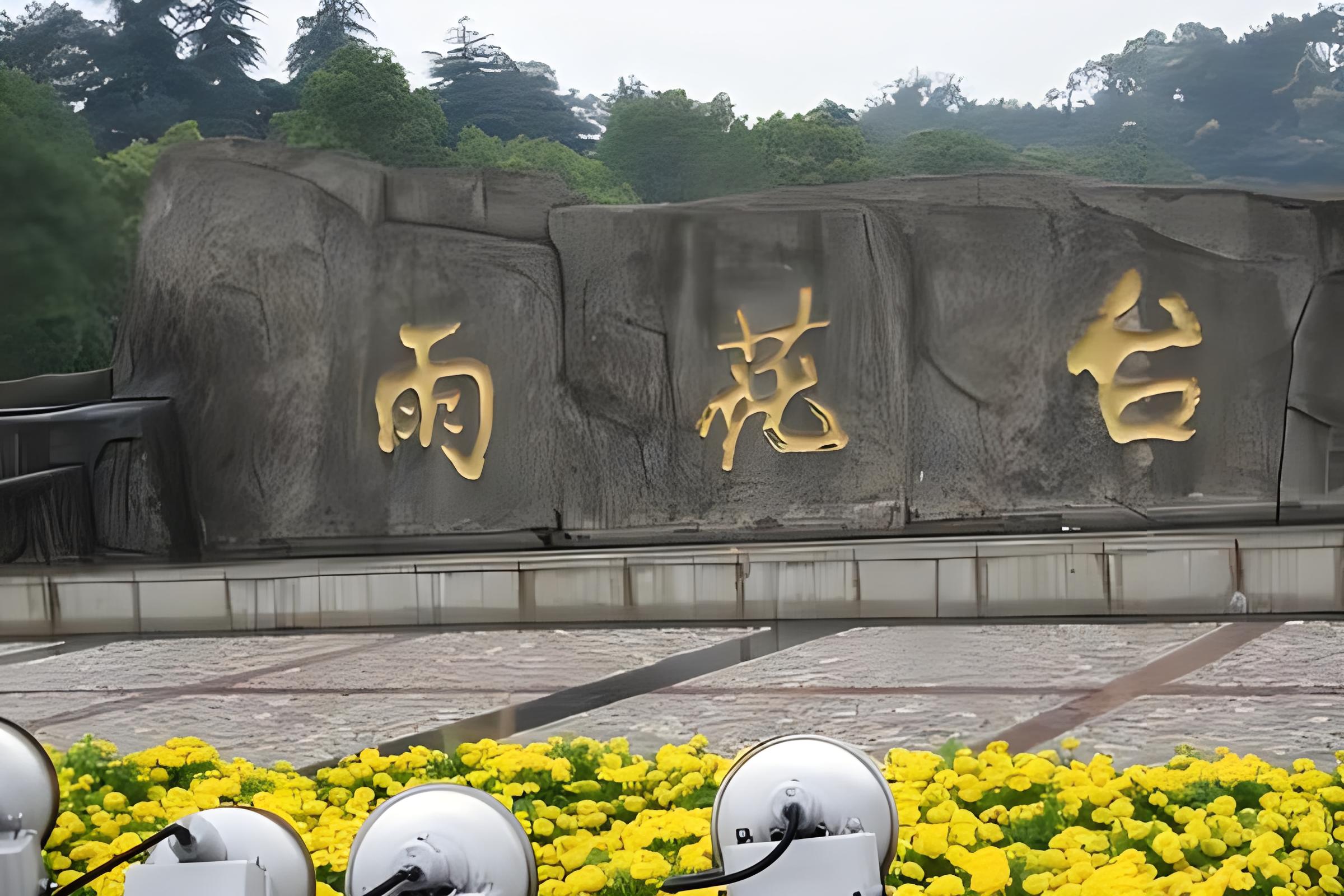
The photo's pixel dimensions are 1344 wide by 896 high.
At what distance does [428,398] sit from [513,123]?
1262mm

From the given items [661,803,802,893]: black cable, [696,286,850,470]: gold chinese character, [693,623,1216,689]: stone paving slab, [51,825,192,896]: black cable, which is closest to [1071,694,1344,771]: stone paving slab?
[693,623,1216,689]: stone paving slab

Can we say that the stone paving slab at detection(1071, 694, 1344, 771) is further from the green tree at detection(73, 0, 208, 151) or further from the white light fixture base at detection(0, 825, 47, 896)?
the green tree at detection(73, 0, 208, 151)

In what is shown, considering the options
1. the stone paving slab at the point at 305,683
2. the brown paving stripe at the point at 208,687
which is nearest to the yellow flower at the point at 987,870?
the stone paving slab at the point at 305,683

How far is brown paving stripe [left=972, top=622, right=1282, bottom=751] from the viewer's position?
3.24 m

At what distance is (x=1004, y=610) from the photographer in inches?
208

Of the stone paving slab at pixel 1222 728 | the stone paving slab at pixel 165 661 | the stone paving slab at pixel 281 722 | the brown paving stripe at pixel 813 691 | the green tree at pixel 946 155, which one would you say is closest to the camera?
the stone paving slab at pixel 1222 728

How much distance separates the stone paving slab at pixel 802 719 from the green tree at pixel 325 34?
2854 millimetres

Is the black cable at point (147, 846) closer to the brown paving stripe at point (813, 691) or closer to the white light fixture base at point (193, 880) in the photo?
the white light fixture base at point (193, 880)

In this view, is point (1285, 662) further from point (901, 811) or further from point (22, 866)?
point (22, 866)

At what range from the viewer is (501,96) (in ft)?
16.2

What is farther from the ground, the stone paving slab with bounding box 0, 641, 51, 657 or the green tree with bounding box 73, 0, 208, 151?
the green tree with bounding box 73, 0, 208, 151

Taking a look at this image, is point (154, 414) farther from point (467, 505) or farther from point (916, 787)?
point (916, 787)

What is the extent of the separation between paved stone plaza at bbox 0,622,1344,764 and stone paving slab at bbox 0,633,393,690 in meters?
0.01

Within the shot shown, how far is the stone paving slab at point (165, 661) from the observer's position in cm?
455
